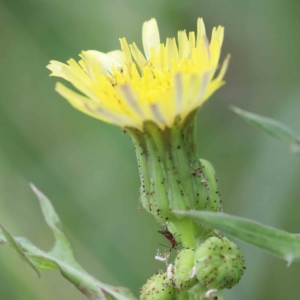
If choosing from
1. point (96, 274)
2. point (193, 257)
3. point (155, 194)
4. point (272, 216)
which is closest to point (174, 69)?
point (155, 194)

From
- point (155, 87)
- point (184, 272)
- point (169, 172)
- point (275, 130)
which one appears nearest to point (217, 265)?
point (184, 272)

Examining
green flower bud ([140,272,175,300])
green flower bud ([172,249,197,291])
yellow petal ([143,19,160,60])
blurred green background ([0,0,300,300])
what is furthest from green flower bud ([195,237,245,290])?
blurred green background ([0,0,300,300])

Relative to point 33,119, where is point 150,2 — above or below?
above

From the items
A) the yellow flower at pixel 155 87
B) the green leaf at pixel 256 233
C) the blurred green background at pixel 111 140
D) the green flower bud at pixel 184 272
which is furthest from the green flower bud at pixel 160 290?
the blurred green background at pixel 111 140

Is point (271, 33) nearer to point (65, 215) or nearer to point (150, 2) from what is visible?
point (150, 2)

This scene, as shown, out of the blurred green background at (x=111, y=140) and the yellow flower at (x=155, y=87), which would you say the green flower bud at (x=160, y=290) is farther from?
the blurred green background at (x=111, y=140)

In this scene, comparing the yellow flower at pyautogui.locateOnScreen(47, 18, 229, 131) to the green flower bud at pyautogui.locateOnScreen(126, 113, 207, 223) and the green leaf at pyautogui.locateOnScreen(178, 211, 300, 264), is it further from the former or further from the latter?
the green leaf at pyautogui.locateOnScreen(178, 211, 300, 264)

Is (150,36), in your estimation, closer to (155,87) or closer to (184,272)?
(155,87)
